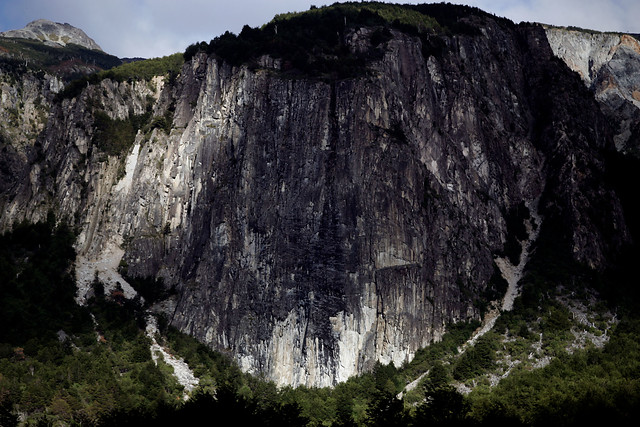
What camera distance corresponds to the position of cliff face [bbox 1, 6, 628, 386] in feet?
452

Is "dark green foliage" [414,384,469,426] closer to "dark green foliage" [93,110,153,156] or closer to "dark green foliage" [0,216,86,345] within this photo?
"dark green foliage" [0,216,86,345]

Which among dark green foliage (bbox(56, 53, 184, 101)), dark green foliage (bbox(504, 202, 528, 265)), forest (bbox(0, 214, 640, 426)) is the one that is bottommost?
forest (bbox(0, 214, 640, 426))

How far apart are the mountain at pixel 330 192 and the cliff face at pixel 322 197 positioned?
15.8 inches

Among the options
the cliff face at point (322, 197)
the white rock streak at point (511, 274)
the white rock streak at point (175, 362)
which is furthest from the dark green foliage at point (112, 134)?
the white rock streak at point (511, 274)

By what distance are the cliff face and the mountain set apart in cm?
40

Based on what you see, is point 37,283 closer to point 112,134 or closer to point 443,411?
point 112,134

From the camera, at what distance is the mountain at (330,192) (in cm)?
13825

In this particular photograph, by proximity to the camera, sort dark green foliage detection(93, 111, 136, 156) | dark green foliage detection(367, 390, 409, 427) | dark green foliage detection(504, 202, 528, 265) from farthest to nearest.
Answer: dark green foliage detection(93, 111, 136, 156), dark green foliage detection(504, 202, 528, 265), dark green foliage detection(367, 390, 409, 427)

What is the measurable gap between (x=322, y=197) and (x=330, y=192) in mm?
1800

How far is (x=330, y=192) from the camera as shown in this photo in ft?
466

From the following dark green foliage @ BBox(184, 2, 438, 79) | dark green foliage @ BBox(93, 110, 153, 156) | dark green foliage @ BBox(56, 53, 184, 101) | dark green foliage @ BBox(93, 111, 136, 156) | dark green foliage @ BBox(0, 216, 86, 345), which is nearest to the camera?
dark green foliage @ BBox(0, 216, 86, 345)

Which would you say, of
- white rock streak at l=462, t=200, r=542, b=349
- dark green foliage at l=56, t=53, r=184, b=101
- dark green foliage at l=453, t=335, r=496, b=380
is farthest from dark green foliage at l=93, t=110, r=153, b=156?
dark green foliage at l=453, t=335, r=496, b=380

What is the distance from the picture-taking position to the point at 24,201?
15950 cm

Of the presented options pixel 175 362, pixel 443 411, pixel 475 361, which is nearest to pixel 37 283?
pixel 175 362
